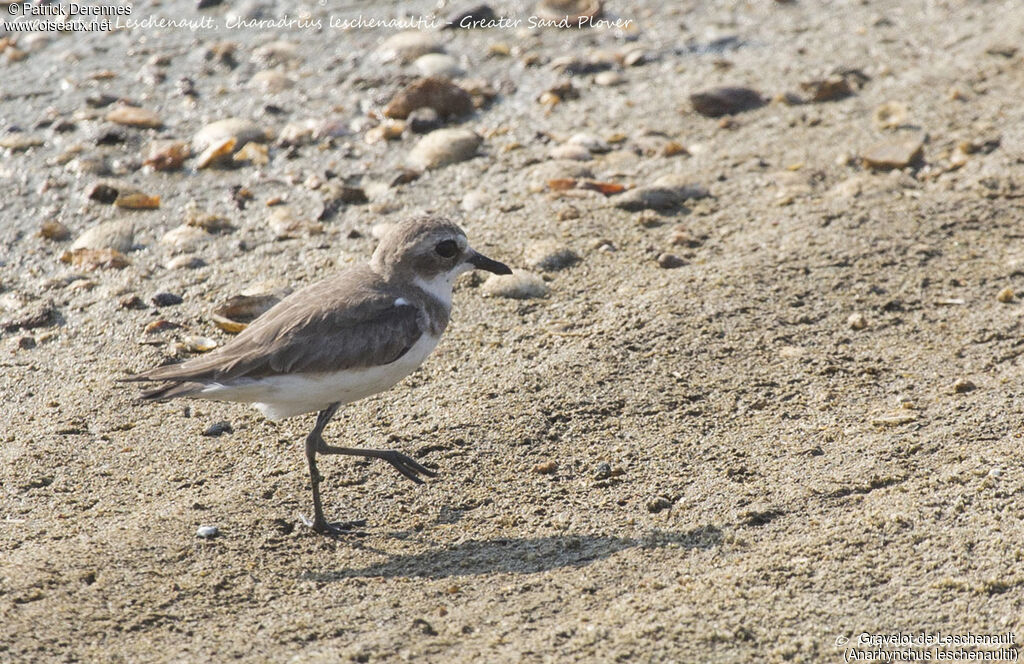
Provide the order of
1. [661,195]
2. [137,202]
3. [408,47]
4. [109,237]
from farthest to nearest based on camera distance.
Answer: [408,47]
[137,202]
[109,237]
[661,195]

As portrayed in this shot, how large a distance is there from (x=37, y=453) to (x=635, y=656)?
104 inches

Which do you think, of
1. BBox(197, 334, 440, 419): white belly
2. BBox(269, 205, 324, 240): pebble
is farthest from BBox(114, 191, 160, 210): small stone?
BBox(197, 334, 440, 419): white belly

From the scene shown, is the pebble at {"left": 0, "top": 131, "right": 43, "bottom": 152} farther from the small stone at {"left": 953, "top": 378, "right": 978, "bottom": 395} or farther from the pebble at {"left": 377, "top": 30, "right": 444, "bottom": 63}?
the small stone at {"left": 953, "top": 378, "right": 978, "bottom": 395}

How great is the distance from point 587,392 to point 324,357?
3.85 ft

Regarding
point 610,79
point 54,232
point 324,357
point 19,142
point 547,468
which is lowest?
point 547,468

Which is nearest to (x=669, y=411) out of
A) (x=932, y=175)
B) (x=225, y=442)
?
(x=225, y=442)

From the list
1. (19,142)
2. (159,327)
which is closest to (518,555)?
(159,327)

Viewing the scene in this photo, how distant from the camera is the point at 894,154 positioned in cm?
657

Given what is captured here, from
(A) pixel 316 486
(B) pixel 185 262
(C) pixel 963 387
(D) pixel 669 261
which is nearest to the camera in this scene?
(A) pixel 316 486

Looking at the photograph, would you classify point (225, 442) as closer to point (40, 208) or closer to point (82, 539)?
point (82, 539)

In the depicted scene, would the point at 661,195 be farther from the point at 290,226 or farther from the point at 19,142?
the point at 19,142

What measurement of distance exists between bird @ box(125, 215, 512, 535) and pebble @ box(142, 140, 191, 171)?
9.65 ft

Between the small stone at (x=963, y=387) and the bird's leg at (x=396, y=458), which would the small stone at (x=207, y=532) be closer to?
the bird's leg at (x=396, y=458)

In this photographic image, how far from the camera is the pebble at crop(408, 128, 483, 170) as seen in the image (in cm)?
709
